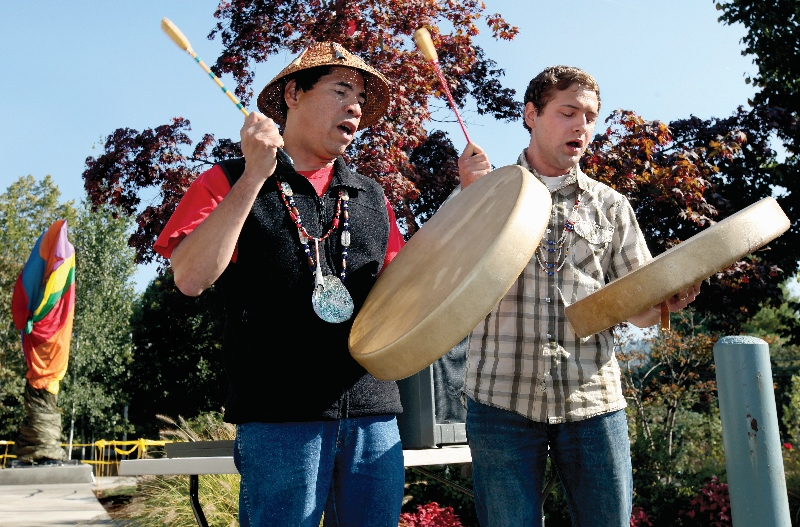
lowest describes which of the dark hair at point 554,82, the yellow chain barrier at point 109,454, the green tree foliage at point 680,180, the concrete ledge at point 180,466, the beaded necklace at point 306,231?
the yellow chain barrier at point 109,454

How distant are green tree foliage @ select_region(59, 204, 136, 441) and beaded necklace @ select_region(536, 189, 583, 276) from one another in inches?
1117

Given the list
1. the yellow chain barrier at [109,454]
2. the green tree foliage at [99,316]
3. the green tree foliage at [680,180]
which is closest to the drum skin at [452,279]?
the green tree foliage at [680,180]

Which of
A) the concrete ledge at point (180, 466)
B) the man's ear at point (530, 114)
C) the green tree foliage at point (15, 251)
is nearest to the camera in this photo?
the man's ear at point (530, 114)

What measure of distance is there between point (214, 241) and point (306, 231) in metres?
0.28

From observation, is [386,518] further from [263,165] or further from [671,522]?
[671,522]

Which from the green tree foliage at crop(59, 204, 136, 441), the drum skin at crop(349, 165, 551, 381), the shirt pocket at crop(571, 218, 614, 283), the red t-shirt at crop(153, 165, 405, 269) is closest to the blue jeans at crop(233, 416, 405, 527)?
the drum skin at crop(349, 165, 551, 381)

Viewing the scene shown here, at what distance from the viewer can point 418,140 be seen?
22.7 feet

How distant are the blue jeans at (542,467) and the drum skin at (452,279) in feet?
1.41

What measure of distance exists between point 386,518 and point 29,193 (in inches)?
1391

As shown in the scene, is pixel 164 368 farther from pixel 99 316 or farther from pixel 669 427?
pixel 669 427

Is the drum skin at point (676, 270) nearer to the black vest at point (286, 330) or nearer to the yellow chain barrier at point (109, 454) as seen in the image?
the black vest at point (286, 330)

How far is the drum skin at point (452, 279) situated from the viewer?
63.7 inches

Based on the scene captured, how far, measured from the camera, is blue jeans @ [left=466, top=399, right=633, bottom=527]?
195 centimetres

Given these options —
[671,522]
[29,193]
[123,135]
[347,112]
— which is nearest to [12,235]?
[29,193]
